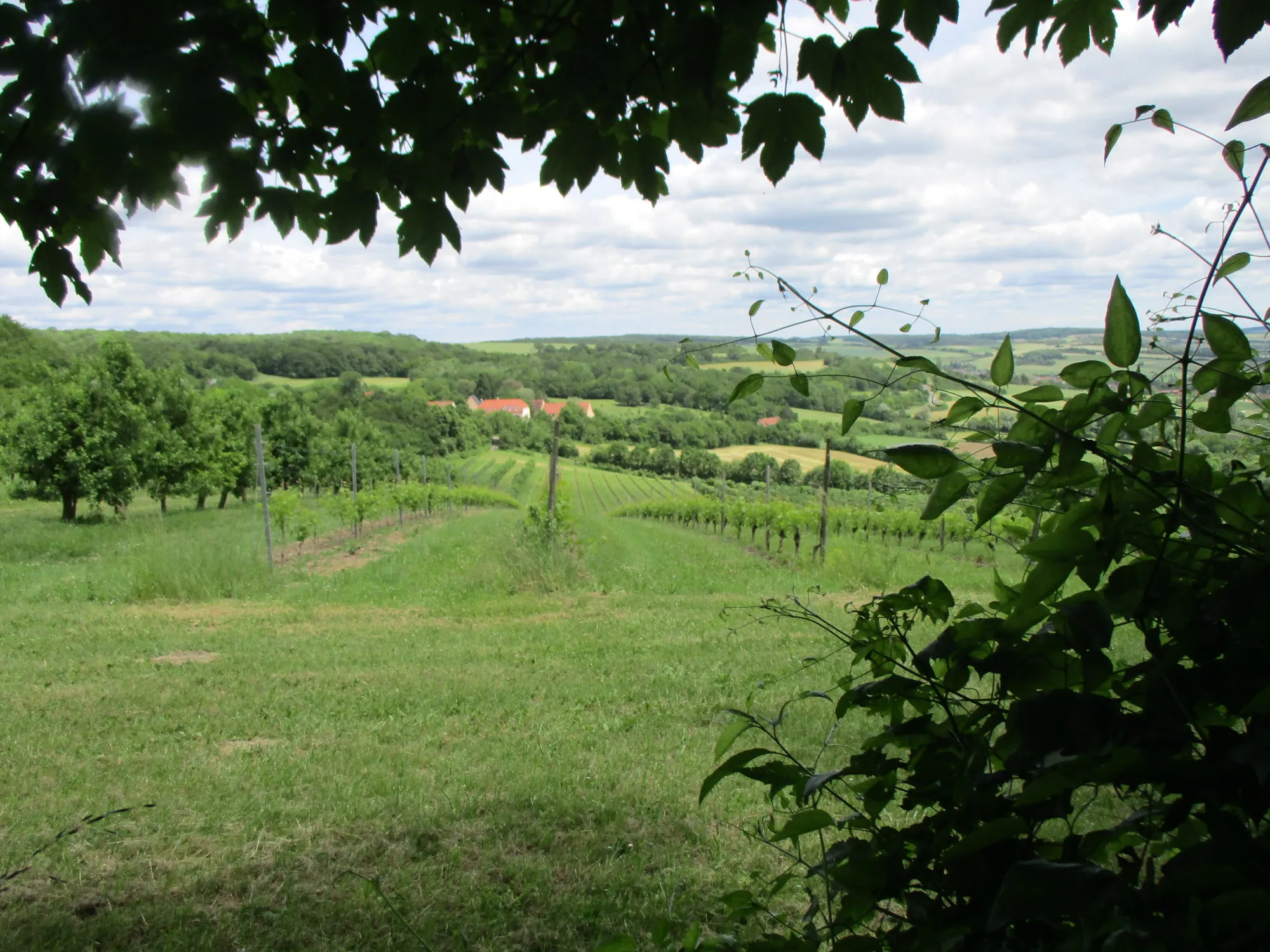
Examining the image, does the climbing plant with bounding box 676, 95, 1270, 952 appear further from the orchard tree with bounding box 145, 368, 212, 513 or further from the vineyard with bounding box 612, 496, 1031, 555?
the orchard tree with bounding box 145, 368, 212, 513

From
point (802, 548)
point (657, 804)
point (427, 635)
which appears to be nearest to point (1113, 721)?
point (657, 804)

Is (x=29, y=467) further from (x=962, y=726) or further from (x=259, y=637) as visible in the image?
(x=962, y=726)

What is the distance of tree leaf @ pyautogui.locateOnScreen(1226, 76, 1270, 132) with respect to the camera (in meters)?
0.91

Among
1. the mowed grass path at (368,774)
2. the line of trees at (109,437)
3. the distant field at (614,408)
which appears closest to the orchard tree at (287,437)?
the line of trees at (109,437)

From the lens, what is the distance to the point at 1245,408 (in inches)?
58.7

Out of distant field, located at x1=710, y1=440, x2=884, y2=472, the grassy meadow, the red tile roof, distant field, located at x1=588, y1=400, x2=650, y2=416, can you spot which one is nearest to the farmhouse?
the red tile roof

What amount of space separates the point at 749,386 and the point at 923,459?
28 centimetres

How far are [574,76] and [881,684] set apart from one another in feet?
4.67

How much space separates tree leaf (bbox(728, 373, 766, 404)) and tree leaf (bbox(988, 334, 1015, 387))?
308 millimetres

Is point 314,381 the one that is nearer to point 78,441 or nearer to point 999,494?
point 78,441

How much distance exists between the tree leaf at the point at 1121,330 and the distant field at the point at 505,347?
66.9 meters

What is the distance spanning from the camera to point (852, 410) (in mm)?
A: 1055

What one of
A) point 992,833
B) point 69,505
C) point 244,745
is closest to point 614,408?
point 69,505

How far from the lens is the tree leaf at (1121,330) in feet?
3.21
